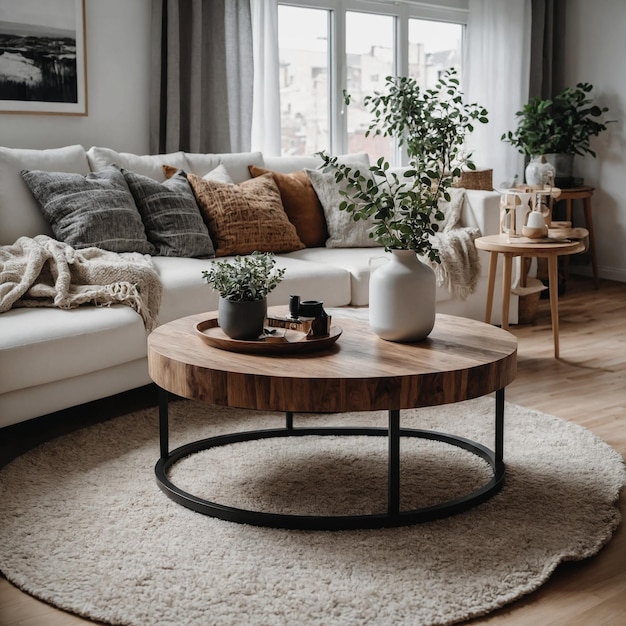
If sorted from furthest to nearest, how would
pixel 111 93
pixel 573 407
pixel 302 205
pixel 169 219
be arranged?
pixel 111 93
pixel 302 205
pixel 169 219
pixel 573 407

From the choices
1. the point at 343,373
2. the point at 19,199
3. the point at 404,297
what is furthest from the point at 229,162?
the point at 343,373

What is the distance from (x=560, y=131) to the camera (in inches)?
221

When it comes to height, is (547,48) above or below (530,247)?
above

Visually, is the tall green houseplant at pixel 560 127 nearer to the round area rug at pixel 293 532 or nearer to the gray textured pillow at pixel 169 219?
the gray textured pillow at pixel 169 219

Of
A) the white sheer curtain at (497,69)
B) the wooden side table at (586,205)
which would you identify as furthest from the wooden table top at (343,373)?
the white sheer curtain at (497,69)

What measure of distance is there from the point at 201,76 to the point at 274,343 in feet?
8.66

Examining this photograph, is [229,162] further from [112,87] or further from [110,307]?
[110,307]

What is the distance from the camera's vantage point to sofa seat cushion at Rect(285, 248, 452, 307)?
3.69 m

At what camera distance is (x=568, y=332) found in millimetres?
4355

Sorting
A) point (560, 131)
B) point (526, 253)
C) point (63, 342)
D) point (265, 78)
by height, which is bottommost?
point (63, 342)

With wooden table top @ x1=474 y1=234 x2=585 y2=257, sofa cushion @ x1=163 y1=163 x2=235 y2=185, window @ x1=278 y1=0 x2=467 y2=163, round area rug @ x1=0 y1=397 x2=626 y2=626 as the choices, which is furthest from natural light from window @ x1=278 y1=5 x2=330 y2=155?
round area rug @ x1=0 y1=397 x2=626 y2=626

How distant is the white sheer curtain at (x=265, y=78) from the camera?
4695 mm

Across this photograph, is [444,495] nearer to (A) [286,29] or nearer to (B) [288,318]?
(B) [288,318]

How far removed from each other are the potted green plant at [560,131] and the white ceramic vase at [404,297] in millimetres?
3599
